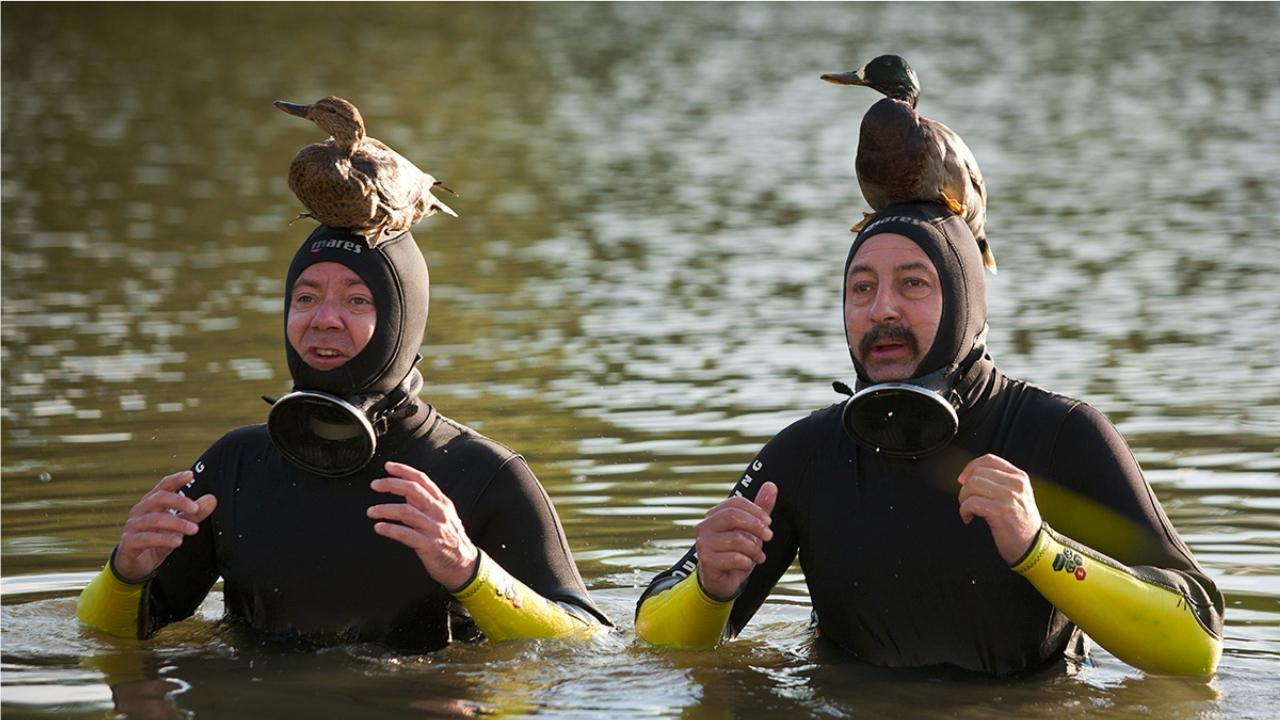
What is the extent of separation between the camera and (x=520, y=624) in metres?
6.20

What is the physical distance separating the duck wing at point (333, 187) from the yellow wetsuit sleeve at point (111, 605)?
1.31m

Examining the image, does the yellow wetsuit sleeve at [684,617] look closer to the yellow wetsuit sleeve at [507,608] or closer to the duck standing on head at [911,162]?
the yellow wetsuit sleeve at [507,608]

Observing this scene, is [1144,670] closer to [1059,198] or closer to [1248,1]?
[1059,198]

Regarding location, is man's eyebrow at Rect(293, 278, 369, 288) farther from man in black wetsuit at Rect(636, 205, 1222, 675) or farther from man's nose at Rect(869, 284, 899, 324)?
man's nose at Rect(869, 284, 899, 324)

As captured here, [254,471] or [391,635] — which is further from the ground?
[254,471]

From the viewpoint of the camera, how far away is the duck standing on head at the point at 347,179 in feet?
21.2

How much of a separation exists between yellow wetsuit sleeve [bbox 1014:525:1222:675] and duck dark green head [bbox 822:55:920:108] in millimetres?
1516

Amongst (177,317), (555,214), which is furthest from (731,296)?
(555,214)

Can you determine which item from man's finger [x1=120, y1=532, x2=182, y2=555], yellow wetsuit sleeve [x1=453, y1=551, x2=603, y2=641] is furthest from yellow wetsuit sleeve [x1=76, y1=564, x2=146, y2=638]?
yellow wetsuit sleeve [x1=453, y1=551, x2=603, y2=641]

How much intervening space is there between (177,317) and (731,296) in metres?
4.06

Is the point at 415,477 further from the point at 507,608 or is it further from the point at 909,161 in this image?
the point at 909,161

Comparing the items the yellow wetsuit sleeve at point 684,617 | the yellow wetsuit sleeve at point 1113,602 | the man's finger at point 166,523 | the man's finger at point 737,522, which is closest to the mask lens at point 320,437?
the man's finger at point 166,523

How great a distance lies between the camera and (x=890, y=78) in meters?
6.42

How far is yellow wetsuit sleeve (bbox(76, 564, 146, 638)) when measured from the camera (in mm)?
6637
